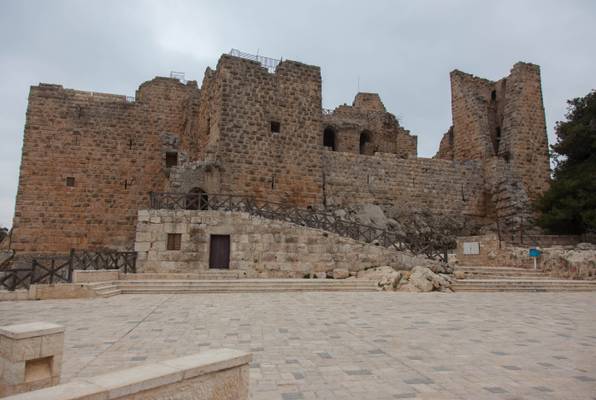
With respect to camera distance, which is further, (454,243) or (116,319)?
(454,243)

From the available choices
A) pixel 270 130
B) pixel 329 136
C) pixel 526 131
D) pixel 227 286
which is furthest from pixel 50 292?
pixel 526 131

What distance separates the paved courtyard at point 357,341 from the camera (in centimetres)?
378

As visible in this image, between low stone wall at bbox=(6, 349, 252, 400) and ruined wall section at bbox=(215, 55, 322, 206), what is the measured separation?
1435 cm

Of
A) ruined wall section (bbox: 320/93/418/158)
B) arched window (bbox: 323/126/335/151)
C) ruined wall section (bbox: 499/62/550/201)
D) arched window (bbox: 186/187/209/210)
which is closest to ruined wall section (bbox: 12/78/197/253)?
arched window (bbox: 186/187/209/210)

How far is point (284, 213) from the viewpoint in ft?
54.2

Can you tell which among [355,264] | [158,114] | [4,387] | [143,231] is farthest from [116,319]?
[158,114]

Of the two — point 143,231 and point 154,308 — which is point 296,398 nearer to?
point 154,308

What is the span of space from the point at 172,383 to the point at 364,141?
2453 centimetres

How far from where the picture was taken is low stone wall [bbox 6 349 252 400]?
2051mm

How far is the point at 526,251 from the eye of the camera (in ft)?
51.5

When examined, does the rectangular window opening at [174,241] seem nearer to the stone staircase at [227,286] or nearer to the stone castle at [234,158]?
the stone staircase at [227,286]

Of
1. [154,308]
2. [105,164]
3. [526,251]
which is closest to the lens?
[154,308]

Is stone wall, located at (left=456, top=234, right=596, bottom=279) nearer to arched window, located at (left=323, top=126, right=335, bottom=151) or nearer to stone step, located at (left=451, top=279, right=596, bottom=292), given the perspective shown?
stone step, located at (left=451, top=279, right=596, bottom=292)

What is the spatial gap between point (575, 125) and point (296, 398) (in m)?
21.7
